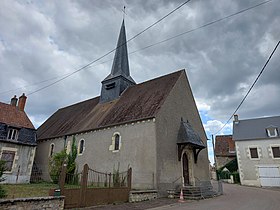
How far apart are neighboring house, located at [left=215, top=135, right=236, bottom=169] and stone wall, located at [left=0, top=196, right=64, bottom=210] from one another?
3196cm

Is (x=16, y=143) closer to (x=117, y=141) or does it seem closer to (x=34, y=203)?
(x=117, y=141)

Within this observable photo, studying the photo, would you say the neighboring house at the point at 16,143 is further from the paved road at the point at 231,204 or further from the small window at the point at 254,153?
the small window at the point at 254,153

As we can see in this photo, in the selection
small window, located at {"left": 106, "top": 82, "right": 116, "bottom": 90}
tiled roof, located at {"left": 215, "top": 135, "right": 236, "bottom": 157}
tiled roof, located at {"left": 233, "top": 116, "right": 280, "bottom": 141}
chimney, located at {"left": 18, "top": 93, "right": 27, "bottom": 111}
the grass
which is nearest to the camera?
the grass

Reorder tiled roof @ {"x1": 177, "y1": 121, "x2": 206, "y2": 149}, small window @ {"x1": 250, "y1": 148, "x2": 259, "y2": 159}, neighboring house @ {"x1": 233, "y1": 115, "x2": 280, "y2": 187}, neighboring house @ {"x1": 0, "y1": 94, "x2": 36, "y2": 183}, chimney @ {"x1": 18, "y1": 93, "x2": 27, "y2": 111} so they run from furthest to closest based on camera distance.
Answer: small window @ {"x1": 250, "y1": 148, "x2": 259, "y2": 159} < neighboring house @ {"x1": 233, "y1": 115, "x2": 280, "y2": 187} < chimney @ {"x1": 18, "y1": 93, "x2": 27, "y2": 111} < neighboring house @ {"x1": 0, "y1": 94, "x2": 36, "y2": 183} < tiled roof @ {"x1": 177, "y1": 121, "x2": 206, "y2": 149}

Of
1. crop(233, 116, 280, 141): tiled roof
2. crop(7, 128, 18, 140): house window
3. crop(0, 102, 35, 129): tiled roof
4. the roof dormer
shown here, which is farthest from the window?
the roof dormer

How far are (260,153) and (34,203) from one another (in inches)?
1026

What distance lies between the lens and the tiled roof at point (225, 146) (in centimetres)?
3525

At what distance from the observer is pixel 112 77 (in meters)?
21.9

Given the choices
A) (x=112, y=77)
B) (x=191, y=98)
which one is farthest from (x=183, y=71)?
(x=112, y=77)

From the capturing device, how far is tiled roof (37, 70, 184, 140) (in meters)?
15.5

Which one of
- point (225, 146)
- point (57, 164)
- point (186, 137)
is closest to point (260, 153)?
point (225, 146)

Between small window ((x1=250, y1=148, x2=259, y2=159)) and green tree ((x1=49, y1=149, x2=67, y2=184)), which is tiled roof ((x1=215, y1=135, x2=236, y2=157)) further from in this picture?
green tree ((x1=49, y1=149, x2=67, y2=184))

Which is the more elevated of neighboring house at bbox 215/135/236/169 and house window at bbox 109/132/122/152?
neighboring house at bbox 215/135/236/169

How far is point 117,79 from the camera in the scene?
21.5 m
